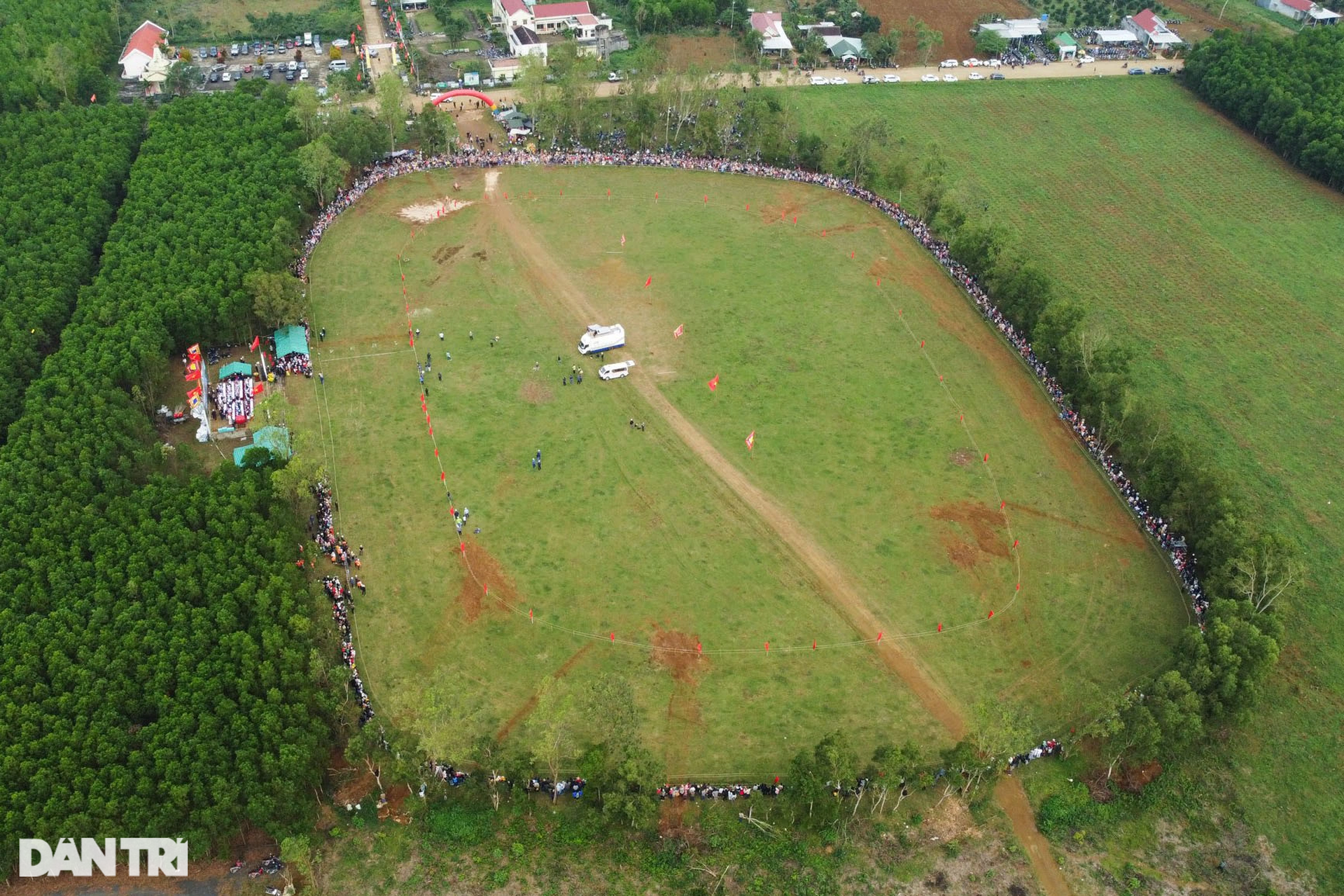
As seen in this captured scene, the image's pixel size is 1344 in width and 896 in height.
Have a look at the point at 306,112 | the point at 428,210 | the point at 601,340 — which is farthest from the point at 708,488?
the point at 306,112

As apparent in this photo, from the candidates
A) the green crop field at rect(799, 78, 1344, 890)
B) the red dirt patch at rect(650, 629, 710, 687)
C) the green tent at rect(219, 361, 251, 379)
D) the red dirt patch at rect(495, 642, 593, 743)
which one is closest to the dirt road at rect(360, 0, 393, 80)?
the green crop field at rect(799, 78, 1344, 890)

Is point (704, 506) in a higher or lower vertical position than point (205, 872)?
higher

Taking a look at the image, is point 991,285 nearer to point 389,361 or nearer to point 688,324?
point 688,324

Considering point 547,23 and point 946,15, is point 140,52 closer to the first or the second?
point 547,23

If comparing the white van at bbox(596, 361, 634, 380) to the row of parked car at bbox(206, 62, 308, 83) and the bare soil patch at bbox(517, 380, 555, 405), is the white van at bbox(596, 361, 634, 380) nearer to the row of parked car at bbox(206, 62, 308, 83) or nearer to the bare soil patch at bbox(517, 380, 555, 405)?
the bare soil patch at bbox(517, 380, 555, 405)

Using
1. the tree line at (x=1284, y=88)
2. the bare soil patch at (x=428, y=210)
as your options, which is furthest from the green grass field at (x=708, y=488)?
the tree line at (x=1284, y=88)

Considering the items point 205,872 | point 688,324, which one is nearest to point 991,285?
point 688,324
